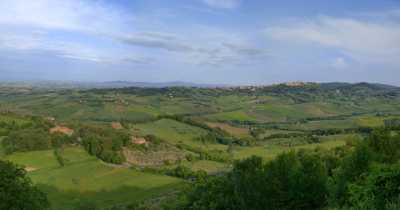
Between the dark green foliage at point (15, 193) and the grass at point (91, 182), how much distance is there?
37417mm

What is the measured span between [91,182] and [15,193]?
5438 cm

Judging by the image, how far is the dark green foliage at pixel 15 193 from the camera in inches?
1113

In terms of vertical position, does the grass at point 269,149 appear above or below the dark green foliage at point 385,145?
below

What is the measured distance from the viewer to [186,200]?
163 ft

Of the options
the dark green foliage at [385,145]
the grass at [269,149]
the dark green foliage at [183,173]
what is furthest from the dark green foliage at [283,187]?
the grass at [269,149]

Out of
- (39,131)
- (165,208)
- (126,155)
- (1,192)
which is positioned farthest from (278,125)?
(1,192)

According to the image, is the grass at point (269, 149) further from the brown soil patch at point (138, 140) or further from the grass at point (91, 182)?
the grass at point (91, 182)

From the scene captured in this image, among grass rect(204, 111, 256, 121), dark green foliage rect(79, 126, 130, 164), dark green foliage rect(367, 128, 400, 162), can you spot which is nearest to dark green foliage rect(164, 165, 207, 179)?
dark green foliage rect(79, 126, 130, 164)

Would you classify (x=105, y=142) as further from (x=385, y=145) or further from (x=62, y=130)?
(x=385, y=145)

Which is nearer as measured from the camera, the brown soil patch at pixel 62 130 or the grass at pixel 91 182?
the grass at pixel 91 182

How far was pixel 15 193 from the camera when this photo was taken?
2909 centimetres

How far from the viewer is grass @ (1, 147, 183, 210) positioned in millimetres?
74062

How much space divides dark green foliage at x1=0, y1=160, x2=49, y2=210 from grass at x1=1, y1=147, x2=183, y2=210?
37.4 m

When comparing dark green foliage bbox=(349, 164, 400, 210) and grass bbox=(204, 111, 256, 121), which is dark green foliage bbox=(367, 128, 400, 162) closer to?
dark green foliage bbox=(349, 164, 400, 210)
